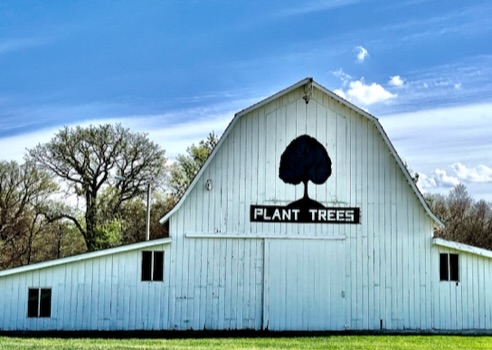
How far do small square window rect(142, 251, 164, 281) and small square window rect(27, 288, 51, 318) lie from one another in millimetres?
2750

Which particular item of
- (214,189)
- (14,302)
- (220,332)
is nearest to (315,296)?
(220,332)

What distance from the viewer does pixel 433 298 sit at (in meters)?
18.3

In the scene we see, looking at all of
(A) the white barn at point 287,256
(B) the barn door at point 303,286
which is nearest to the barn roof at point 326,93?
(A) the white barn at point 287,256

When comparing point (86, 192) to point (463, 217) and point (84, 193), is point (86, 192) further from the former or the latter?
point (463, 217)

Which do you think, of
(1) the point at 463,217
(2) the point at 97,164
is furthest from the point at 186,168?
(1) the point at 463,217

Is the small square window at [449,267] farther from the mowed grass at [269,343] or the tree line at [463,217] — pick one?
the tree line at [463,217]

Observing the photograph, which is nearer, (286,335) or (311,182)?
(286,335)

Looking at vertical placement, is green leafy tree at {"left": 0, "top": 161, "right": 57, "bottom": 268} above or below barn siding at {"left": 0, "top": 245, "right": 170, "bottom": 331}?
above

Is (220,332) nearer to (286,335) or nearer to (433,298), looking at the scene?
(286,335)

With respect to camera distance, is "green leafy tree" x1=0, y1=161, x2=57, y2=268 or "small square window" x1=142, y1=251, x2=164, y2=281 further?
"green leafy tree" x1=0, y1=161, x2=57, y2=268

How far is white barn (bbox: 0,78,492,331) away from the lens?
57.0 feet

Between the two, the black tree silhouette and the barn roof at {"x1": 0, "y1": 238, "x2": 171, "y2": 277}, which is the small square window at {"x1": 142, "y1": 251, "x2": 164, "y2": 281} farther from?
the black tree silhouette

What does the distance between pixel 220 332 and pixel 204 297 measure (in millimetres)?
1107

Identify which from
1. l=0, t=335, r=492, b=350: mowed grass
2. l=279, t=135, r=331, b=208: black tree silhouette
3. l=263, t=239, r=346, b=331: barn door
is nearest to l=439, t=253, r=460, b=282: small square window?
l=0, t=335, r=492, b=350: mowed grass
